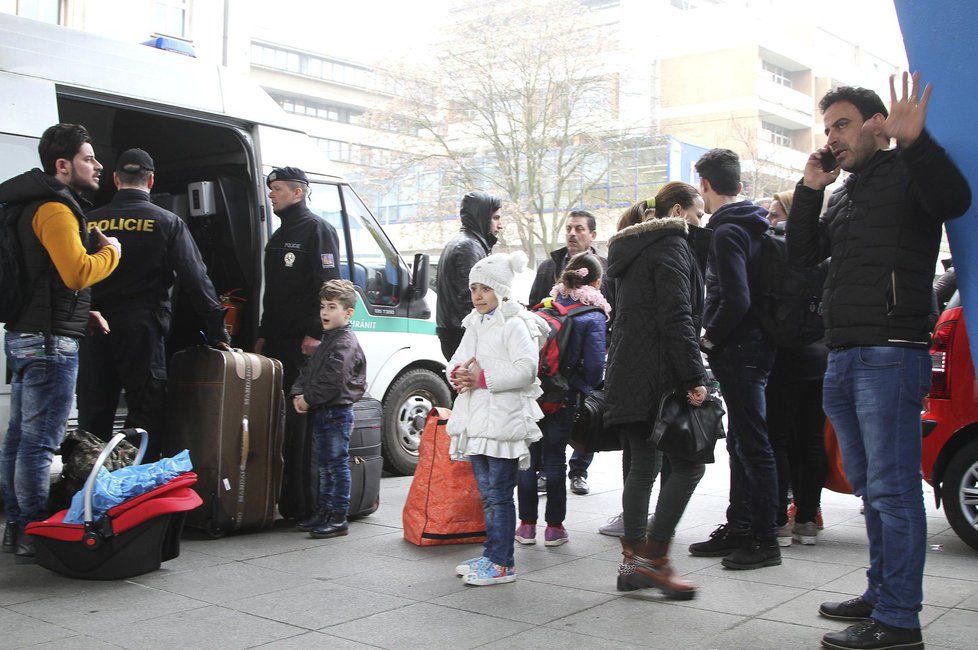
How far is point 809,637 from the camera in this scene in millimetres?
3832

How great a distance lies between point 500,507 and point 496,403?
0.49 meters

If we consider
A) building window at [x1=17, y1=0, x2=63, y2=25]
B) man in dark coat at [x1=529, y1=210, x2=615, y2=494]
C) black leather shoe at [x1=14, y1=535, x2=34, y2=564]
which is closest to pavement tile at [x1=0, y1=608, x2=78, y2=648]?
black leather shoe at [x1=14, y1=535, x2=34, y2=564]

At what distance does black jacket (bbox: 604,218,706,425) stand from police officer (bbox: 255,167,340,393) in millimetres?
2334

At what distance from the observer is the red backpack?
18.0ft

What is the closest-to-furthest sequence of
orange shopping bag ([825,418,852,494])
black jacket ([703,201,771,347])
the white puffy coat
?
1. the white puffy coat
2. black jacket ([703,201,771,347])
3. orange shopping bag ([825,418,852,494])

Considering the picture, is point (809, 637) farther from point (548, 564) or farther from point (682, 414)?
point (548, 564)

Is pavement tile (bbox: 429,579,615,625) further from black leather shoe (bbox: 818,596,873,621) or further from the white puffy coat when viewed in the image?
black leather shoe (bbox: 818,596,873,621)

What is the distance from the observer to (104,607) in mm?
4312

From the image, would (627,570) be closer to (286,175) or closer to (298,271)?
(298,271)

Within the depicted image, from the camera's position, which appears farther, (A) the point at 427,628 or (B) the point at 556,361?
(B) the point at 556,361

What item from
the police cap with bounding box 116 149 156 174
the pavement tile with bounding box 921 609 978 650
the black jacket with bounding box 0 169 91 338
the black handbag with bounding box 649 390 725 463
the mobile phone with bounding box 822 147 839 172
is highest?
the police cap with bounding box 116 149 156 174

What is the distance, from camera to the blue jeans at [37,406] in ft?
16.3

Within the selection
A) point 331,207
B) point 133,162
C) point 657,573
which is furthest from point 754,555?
point 331,207

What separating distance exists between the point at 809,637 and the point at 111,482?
10.5 feet
